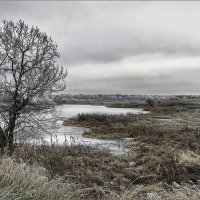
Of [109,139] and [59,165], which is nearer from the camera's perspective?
[59,165]

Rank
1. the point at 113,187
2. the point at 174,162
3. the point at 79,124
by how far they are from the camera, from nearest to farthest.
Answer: the point at 113,187
the point at 174,162
the point at 79,124

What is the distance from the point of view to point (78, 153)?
15.6 m

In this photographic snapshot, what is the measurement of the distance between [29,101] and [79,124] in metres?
20.6

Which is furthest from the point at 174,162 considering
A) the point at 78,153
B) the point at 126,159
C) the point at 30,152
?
the point at 30,152

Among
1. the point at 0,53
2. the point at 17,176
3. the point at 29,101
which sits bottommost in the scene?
the point at 17,176

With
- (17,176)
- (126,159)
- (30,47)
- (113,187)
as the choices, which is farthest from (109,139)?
(17,176)

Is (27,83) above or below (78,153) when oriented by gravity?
above

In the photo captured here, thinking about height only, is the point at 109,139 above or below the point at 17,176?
below

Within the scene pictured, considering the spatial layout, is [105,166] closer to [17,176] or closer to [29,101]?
[29,101]

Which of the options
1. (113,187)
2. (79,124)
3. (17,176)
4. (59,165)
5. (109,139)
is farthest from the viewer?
(79,124)

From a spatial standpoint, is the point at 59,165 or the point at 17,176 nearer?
the point at 17,176

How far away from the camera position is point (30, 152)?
1466 centimetres

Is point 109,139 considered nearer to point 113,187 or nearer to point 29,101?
point 29,101

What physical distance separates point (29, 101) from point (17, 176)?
8.03 metres
